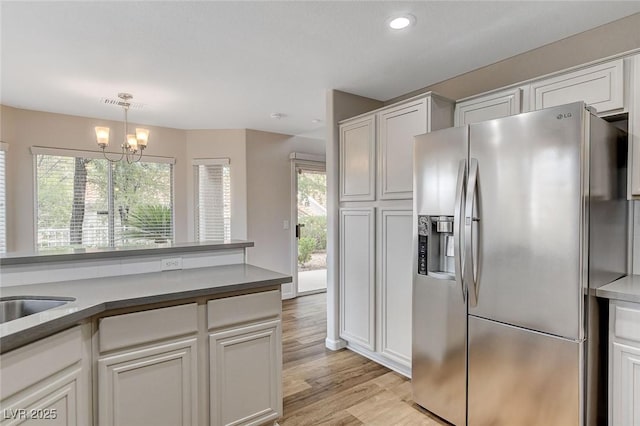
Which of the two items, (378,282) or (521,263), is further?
(378,282)

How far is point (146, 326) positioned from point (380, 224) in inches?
75.3

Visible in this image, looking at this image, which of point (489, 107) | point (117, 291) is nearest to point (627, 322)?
point (489, 107)

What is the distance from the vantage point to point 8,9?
1890 millimetres

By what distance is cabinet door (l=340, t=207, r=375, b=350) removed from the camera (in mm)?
2939

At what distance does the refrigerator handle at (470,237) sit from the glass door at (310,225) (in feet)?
11.6

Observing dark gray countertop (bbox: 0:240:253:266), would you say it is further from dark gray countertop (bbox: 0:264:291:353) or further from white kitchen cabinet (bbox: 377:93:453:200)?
white kitchen cabinet (bbox: 377:93:453:200)

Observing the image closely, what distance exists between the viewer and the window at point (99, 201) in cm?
387

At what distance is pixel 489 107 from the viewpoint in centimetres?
242

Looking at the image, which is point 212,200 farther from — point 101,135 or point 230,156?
point 101,135

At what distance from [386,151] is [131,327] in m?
2.16

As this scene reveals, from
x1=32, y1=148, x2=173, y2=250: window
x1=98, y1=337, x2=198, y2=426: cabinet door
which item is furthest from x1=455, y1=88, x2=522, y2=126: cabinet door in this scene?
x1=32, y1=148, x2=173, y2=250: window

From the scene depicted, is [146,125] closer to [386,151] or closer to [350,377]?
[386,151]

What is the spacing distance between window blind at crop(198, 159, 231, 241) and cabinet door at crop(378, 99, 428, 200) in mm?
2774

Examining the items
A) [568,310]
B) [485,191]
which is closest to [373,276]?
[485,191]
